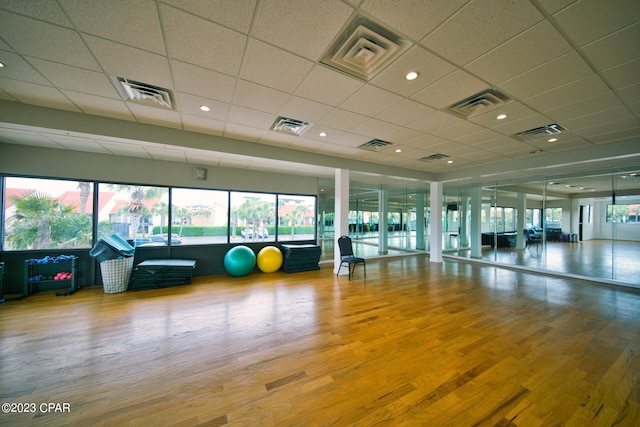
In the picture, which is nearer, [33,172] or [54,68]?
[54,68]

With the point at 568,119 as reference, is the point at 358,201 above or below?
below

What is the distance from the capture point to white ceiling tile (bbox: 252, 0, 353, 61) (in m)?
1.78

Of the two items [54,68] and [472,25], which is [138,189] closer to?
[54,68]

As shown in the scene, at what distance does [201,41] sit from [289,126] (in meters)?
2.07

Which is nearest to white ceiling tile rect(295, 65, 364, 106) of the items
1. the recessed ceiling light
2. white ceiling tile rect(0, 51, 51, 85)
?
→ the recessed ceiling light

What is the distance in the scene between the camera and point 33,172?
4.58m

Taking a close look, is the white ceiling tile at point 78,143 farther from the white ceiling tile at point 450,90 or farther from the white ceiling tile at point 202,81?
the white ceiling tile at point 450,90

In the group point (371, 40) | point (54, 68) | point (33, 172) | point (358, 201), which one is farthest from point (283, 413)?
point (358, 201)

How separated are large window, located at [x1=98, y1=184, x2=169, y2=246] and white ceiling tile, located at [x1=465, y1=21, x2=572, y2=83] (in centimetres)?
661

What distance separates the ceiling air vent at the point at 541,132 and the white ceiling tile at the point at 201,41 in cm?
501

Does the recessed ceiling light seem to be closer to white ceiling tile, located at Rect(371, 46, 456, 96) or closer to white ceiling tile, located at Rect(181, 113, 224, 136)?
white ceiling tile, located at Rect(371, 46, 456, 96)

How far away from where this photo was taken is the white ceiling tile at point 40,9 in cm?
175

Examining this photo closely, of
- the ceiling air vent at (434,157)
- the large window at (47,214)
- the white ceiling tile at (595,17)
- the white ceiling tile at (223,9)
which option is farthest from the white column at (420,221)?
the large window at (47,214)

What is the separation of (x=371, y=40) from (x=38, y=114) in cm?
472
